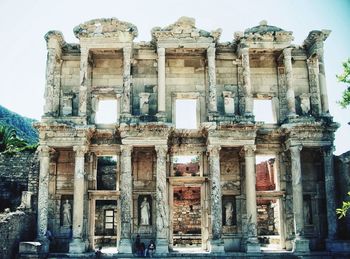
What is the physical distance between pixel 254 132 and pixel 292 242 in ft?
16.4

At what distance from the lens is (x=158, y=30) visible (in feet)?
65.2

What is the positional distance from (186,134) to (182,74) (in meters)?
3.04

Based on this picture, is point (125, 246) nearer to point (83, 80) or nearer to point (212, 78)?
point (83, 80)

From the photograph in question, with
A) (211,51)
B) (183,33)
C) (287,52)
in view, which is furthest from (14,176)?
(287,52)

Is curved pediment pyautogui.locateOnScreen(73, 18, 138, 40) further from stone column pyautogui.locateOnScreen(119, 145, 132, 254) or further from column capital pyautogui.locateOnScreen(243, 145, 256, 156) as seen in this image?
column capital pyautogui.locateOnScreen(243, 145, 256, 156)

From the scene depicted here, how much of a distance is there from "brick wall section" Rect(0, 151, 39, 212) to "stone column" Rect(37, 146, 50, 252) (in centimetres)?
228

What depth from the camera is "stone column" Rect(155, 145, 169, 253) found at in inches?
710

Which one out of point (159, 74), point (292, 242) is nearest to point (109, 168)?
point (159, 74)

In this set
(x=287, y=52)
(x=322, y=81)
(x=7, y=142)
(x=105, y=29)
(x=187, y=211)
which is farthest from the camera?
(x=187, y=211)

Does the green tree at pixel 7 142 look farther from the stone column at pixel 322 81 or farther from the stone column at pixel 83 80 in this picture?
the stone column at pixel 322 81

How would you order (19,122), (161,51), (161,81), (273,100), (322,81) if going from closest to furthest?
(161,81) → (161,51) → (322,81) → (273,100) → (19,122)

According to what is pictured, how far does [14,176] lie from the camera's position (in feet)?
72.8

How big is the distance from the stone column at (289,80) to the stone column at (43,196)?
10.7 meters

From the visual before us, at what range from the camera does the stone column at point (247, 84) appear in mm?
19500
